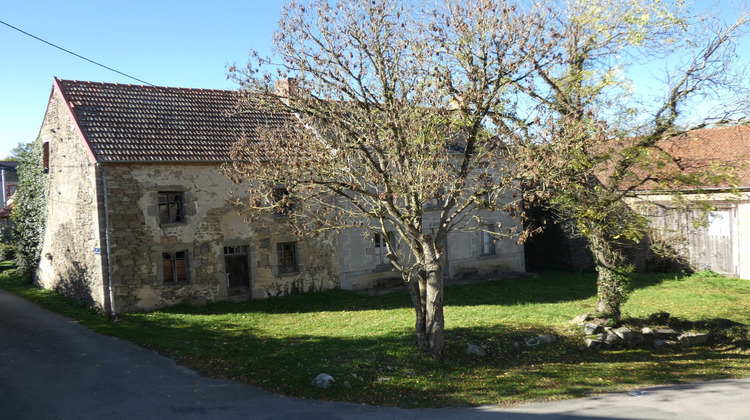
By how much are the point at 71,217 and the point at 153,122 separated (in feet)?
13.9

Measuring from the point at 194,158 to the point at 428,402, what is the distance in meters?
11.2

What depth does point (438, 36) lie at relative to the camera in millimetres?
10016

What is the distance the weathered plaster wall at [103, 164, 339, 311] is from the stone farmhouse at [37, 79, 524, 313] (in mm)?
30

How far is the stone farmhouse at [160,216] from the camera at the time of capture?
15.6 metres

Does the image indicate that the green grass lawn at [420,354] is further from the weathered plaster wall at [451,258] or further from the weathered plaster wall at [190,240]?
the weathered plaster wall at [451,258]

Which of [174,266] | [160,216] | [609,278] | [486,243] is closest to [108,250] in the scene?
[160,216]

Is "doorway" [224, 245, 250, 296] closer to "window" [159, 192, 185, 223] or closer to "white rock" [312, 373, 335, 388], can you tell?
"window" [159, 192, 185, 223]

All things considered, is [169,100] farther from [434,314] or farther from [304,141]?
[434,314]

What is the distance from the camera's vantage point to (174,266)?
54.2 ft

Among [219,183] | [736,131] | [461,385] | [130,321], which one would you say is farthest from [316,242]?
[736,131]

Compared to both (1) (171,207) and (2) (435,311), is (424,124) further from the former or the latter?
(1) (171,207)

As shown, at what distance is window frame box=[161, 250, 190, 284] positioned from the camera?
16375 mm

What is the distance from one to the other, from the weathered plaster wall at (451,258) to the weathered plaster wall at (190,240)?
1.07 meters

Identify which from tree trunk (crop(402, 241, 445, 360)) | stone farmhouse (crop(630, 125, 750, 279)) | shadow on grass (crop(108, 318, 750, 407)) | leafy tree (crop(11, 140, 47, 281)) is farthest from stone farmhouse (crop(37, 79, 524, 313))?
stone farmhouse (crop(630, 125, 750, 279))
